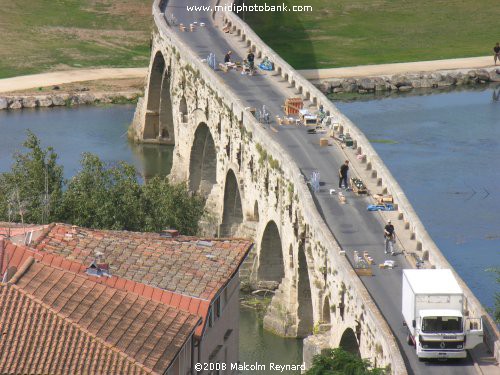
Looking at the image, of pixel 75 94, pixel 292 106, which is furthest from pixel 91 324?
pixel 75 94

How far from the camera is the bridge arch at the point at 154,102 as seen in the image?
13412 centimetres

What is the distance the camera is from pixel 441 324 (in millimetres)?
56938

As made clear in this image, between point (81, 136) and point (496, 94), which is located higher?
point (496, 94)

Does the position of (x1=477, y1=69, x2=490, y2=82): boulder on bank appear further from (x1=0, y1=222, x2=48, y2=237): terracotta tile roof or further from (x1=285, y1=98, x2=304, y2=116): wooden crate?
(x1=0, y1=222, x2=48, y2=237): terracotta tile roof

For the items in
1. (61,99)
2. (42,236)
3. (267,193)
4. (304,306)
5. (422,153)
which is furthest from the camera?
(61,99)

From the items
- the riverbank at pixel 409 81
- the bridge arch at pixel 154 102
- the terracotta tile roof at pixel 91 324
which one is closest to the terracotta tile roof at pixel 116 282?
→ the terracotta tile roof at pixel 91 324

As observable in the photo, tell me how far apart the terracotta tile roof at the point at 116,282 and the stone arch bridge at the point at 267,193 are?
729 centimetres

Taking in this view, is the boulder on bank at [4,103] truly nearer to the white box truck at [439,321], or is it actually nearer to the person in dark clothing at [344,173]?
the person in dark clothing at [344,173]

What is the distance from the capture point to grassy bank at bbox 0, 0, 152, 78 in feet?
536

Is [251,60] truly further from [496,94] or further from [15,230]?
[496,94]

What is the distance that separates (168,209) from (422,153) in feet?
122

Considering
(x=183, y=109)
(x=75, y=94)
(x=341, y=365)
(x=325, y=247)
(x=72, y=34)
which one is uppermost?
(x=72, y=34)

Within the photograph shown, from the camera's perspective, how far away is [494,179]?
11369 cm

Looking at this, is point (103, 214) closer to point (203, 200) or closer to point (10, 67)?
point (203, 200)
